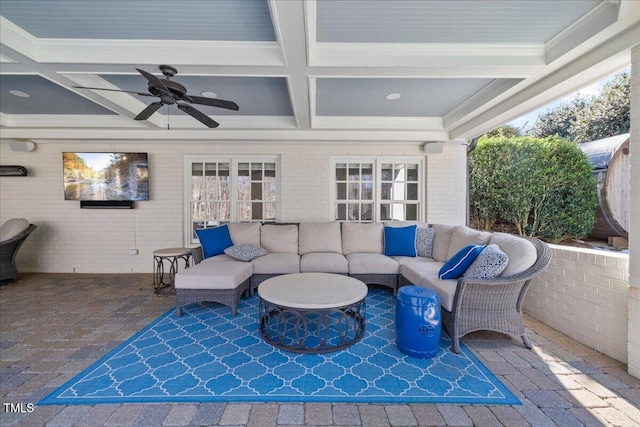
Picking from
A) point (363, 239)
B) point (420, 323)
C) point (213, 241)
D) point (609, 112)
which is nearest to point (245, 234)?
point (213, 241)

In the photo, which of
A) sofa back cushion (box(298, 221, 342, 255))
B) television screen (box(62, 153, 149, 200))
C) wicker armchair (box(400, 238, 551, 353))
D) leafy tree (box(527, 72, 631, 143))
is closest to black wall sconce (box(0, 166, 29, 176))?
television screen (box(62, 153, 149, 200))

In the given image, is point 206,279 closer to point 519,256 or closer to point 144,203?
point 144,203

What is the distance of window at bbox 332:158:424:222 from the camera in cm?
512

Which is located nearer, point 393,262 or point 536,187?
point 393,262

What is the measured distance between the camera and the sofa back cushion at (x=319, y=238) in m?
4.31

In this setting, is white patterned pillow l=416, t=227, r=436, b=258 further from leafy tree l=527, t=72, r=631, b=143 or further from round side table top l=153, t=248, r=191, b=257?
leafy tree l=527, t=72, r=631, b=143

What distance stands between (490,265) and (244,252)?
9.88 feet

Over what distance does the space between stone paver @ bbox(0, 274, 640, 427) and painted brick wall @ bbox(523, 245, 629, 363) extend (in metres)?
0.12

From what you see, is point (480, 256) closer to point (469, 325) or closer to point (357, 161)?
point (469, 325)

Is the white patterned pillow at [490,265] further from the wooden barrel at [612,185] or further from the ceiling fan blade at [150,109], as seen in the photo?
the ceiling fan blade at [150,109]

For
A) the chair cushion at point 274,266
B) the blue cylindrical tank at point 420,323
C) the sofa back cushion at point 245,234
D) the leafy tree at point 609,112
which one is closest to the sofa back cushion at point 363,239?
the chair cushion at point 274,266

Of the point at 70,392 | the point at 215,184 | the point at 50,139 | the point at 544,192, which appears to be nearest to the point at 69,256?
the point at 50,139

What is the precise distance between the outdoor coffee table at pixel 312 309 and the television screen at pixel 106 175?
387 centimetres

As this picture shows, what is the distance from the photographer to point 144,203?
16.5ft
